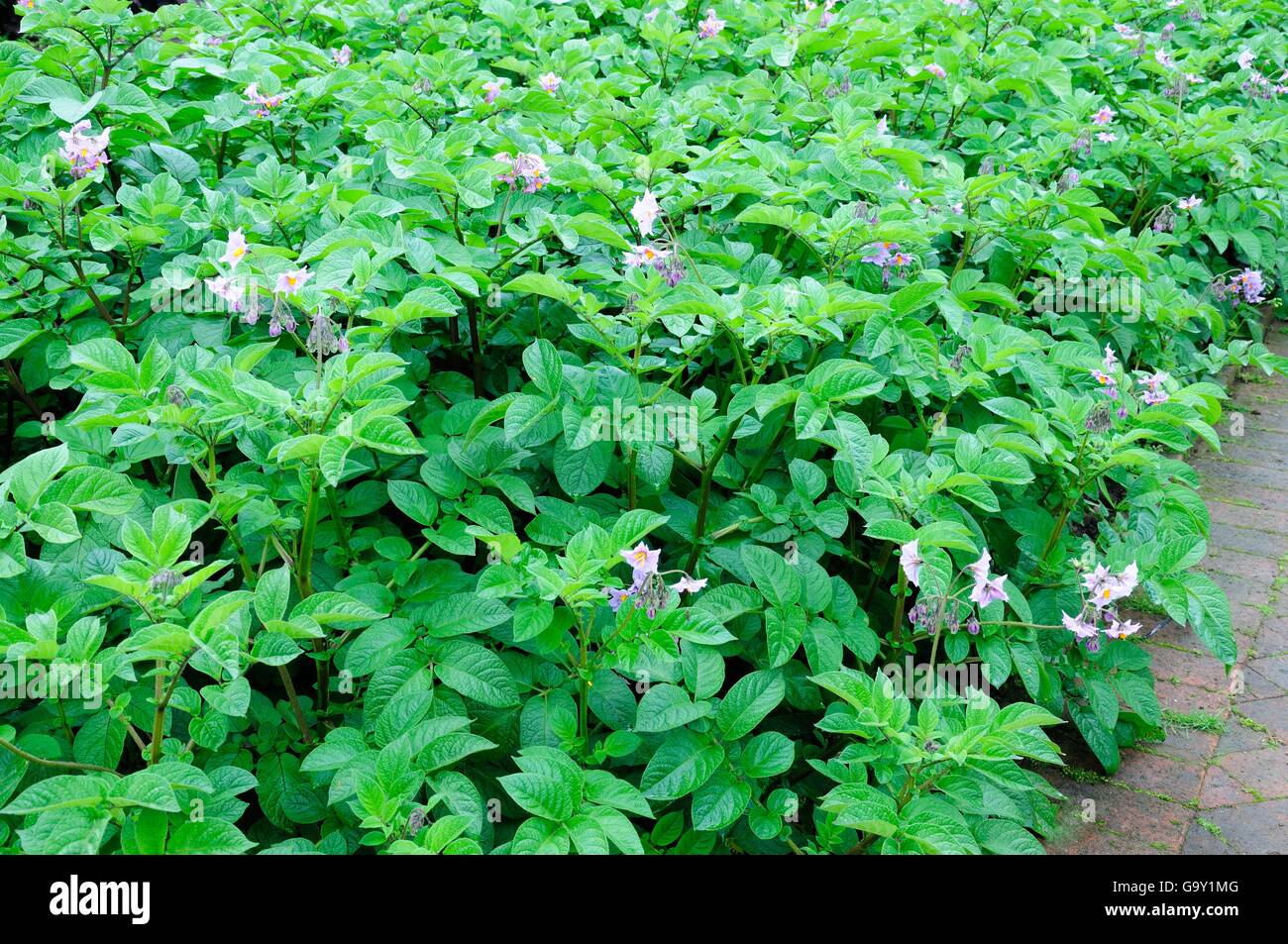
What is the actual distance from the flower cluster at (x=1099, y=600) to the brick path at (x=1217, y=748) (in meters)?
0.45

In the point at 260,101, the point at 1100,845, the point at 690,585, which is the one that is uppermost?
the point at 260,101

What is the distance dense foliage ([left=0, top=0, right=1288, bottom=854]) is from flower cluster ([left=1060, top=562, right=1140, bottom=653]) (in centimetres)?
1

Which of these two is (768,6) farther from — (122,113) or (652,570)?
(652,570)

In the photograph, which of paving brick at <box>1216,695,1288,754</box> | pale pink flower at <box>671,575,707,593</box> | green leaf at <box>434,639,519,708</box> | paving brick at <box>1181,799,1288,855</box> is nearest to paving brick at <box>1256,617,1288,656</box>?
paving brick at <box>1216,695,1288,754</box>

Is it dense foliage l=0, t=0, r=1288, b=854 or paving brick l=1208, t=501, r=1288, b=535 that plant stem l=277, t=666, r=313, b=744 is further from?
paving brick l=1208, t=501, r=1288, b=535

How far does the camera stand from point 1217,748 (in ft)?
9.21

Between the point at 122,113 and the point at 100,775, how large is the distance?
203 cm

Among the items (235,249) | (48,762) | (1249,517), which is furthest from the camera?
(1249,517)

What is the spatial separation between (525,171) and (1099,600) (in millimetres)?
1705

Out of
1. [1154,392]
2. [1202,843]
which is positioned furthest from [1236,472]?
[1202,843]

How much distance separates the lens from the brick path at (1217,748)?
2537 millimetres

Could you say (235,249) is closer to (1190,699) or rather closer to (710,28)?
(710,28)

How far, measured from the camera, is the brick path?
8.32 ft
